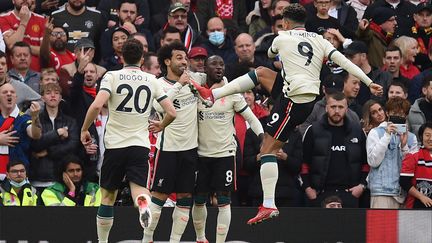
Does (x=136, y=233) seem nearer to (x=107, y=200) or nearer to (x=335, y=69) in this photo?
(x=107, y=200)

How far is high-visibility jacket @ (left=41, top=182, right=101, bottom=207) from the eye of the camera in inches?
689

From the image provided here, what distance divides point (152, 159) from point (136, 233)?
107 centimetres

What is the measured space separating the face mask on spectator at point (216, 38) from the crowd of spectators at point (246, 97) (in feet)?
0.05

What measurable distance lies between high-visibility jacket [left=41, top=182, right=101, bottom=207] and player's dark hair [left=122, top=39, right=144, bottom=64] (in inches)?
126

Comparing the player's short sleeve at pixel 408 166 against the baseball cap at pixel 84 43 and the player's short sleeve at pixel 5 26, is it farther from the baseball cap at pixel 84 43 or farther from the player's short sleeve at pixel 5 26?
the player's short sleeve at pixel 5 26

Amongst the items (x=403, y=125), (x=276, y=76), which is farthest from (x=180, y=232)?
(x=403, y=125)

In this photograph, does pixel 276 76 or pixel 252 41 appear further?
pixel 252 41

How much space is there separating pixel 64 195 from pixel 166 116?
329cm

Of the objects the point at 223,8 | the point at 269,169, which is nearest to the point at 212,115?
the point at 269,169

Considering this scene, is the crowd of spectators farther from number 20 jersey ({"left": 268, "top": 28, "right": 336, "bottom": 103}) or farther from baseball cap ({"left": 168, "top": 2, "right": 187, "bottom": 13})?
number 20 jersey ({"left": 268, "top": 28, "right": 336, "bottom": 103})

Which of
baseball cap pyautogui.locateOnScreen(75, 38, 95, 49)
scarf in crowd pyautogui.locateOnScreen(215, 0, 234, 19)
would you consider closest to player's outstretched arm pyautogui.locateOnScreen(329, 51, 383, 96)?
baseball cap pyautogui.locateOnScreen(75, 38, 95, 49)

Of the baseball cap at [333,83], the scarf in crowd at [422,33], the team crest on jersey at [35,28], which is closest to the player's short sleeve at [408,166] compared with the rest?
the baseball cap at [333,83]

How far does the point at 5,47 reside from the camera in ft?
63.2

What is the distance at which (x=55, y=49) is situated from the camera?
19500 millimetres
